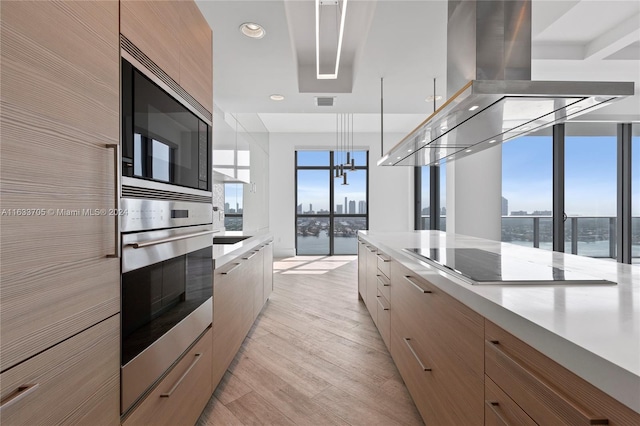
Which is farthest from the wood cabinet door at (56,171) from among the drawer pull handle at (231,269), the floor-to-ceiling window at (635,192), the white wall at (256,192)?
the floor-to-ceiling window at (635,192)

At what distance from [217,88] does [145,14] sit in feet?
8.22

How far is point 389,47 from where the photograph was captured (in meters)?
2.50

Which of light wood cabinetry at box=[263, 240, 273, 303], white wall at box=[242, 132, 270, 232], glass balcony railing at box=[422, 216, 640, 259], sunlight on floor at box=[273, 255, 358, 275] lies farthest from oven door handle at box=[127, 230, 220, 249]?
glass balcony railing at box=[422, 216, 640, 259]

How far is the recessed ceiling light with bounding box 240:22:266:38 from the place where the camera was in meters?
2.25

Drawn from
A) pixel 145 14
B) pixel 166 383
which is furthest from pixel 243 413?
pixel 145 14

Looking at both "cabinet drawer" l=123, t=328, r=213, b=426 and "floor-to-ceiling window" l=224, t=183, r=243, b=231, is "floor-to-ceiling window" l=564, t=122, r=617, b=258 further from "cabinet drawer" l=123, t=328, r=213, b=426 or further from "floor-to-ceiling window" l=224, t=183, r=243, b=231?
"cabinet drawer" l=123, t=328, r=213, b=426

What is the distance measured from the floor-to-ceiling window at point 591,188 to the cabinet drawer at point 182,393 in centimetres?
480

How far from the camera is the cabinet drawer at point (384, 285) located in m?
2.23

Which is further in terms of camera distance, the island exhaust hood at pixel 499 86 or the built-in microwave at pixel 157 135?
the island exhaust hood at pixel 499 86

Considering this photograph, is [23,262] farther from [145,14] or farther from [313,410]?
[313,410]

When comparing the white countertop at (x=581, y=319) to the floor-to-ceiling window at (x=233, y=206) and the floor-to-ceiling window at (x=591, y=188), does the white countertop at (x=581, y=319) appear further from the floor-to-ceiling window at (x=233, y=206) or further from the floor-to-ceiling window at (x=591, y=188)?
the floor-to-ceiling window at (x=591, y=188)

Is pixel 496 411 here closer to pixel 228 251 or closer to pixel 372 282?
pixel 228 251

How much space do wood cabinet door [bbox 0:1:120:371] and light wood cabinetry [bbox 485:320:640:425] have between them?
109cm

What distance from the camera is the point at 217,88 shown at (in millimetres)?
3408
